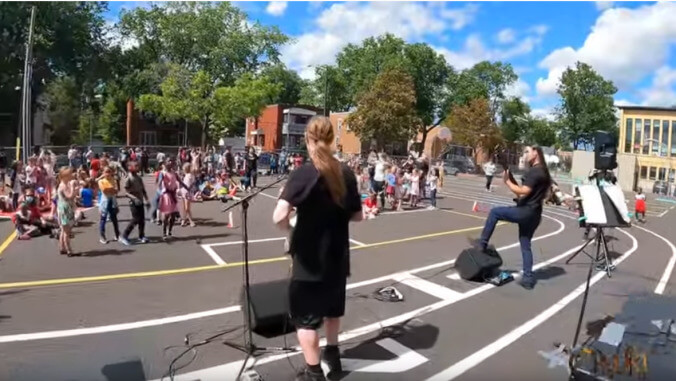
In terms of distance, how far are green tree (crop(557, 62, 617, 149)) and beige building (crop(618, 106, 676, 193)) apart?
22.8 m

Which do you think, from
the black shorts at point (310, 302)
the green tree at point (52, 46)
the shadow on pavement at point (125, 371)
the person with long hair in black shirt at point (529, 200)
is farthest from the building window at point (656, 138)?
the shadow on pavement at point (125, 371)

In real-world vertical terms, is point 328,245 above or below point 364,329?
above

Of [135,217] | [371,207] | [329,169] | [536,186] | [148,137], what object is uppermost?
[148,137]

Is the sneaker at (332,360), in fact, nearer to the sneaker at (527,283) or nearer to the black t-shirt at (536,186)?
the sneaker at (527,283)

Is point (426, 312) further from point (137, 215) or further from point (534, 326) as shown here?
point (137, 215)

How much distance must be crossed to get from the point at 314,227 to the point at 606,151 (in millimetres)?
5416

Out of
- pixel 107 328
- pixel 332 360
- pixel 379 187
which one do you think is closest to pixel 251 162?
pixel 379 187

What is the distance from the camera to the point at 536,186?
273 inches

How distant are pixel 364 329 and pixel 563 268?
15.2 feet

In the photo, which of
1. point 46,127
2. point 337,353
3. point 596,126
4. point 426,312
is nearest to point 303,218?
point 337,353

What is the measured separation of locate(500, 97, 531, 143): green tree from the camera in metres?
78.3

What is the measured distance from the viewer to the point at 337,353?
4.14m

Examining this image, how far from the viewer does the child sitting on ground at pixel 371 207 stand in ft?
49.7

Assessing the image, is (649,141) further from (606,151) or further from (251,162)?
(606,151)
